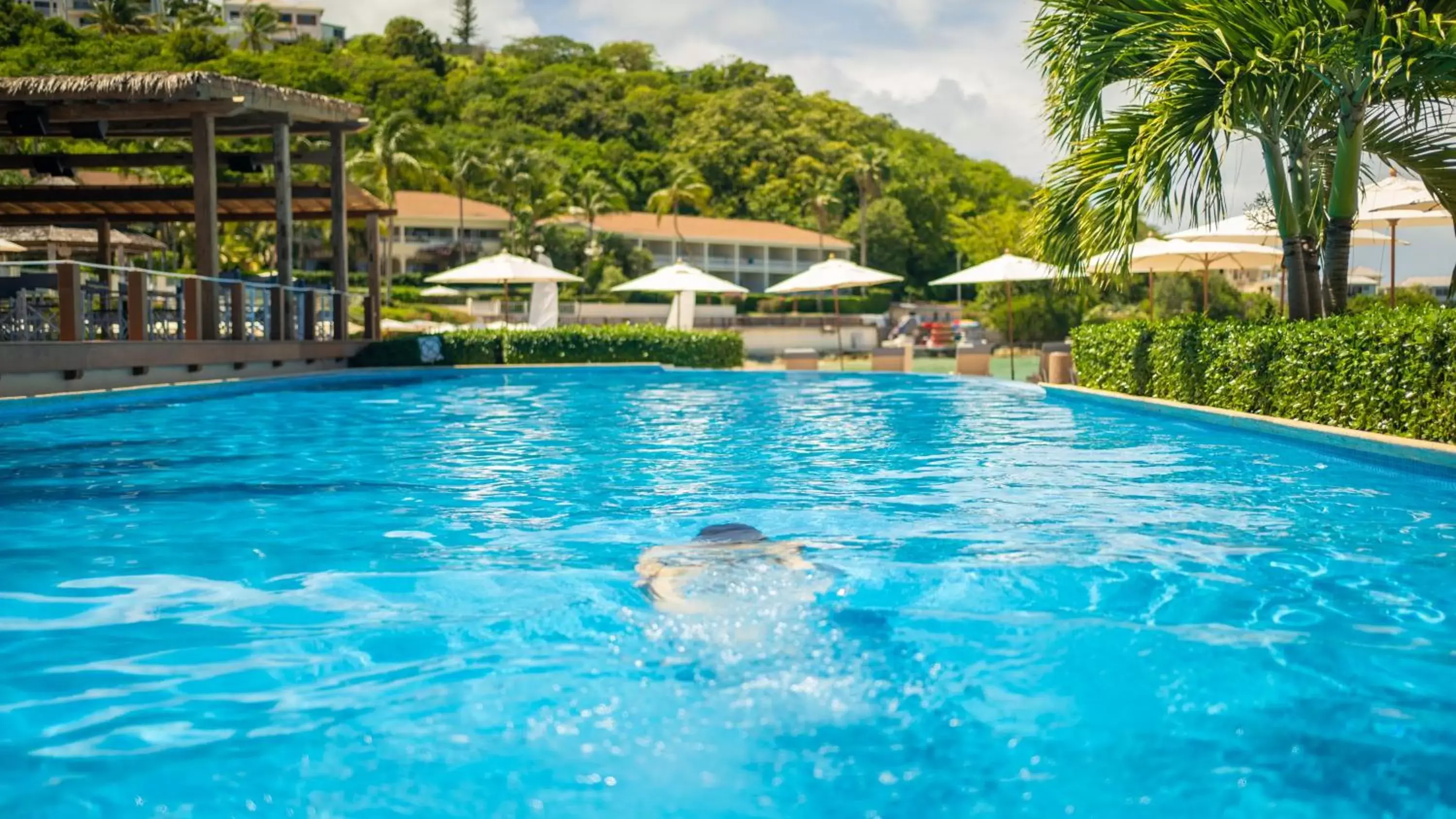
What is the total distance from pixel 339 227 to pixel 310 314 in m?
1.91

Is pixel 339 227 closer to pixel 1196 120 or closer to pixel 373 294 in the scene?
pixel 373 294

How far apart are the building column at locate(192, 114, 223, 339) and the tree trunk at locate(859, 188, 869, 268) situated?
54.5 m

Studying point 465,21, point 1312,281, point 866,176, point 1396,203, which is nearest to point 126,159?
point 1312,281

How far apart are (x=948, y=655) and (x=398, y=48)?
9661cm

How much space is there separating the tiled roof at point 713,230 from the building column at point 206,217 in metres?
48.8

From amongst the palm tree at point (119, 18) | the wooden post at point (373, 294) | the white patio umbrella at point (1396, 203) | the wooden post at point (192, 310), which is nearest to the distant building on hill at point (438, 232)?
the palm tree at point (119, 18)

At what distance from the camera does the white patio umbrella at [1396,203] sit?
15.4m

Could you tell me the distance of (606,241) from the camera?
209 feet

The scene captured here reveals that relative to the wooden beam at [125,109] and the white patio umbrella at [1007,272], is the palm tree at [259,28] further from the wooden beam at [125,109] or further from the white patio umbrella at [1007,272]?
the white patio umbrella at [1007,272]

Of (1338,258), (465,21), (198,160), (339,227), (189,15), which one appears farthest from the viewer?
(465,21)

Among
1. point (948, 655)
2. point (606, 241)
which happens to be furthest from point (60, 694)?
point (606, 241)

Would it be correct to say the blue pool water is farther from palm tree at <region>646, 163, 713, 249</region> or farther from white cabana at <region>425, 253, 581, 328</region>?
palm tree at <region>646, 163, 713, 249</region>

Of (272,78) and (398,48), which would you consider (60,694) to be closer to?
(272,78)

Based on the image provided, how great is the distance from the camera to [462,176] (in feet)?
199
